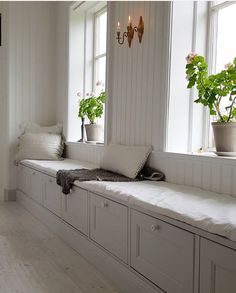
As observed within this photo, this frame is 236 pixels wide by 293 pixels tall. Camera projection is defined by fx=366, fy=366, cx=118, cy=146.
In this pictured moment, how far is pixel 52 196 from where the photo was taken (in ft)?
12.5

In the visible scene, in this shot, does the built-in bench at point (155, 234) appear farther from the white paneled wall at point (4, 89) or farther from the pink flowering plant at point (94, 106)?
the white paneled wall at point (4, 89)

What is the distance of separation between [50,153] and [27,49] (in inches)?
63.6

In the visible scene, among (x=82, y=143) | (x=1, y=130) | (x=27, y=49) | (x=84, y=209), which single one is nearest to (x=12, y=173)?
(x=1, y=130)

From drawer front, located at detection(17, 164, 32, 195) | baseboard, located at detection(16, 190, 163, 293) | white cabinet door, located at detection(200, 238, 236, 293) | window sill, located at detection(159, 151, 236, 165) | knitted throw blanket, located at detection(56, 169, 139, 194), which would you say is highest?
window sill, located at detection(159, 151, 236, 165)

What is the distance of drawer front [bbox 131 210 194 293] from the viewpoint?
1.77 metres

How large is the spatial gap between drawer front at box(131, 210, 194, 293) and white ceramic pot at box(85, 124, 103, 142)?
2.35 metres

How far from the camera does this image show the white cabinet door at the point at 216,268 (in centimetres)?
149

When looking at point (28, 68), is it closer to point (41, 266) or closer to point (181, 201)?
point (41, 266)

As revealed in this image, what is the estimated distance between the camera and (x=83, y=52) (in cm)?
496

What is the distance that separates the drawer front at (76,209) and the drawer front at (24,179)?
136cm

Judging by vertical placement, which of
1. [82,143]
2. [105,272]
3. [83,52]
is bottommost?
[105,272]

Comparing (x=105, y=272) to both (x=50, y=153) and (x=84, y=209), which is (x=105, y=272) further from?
(x=50, y=153)

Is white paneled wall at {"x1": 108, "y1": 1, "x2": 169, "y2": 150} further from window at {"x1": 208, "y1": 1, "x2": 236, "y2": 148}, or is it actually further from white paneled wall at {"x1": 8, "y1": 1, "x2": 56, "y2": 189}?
white paneled wall at {"x1": 8, "y1": 1, "x2": 56, "y2": 189}

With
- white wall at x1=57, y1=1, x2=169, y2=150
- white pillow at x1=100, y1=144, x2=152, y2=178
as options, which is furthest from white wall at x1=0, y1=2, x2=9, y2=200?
white pillow at x1=100, y1=144, x2=152, y2=178
